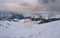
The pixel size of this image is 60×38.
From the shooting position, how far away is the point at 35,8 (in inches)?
48.9

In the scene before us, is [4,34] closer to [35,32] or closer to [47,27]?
[35,32]

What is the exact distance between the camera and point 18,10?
1245 mm

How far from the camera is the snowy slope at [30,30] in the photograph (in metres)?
1.20

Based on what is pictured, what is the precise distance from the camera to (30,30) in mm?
1206

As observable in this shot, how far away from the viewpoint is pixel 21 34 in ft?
3.95

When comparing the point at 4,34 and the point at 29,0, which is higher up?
the point at 29,0

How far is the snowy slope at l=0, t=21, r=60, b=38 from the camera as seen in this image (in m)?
1.20

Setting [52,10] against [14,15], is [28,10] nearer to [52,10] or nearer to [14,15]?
[14,15]

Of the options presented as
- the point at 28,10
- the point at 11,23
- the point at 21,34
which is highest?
the point at 28,10

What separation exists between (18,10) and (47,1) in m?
0.34

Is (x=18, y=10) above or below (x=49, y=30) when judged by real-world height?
above

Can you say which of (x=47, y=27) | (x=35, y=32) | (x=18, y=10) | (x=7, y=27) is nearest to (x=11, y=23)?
(x=7, y=27)

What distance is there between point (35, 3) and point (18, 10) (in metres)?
0.20

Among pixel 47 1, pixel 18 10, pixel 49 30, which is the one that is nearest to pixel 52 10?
pixel 47 1
